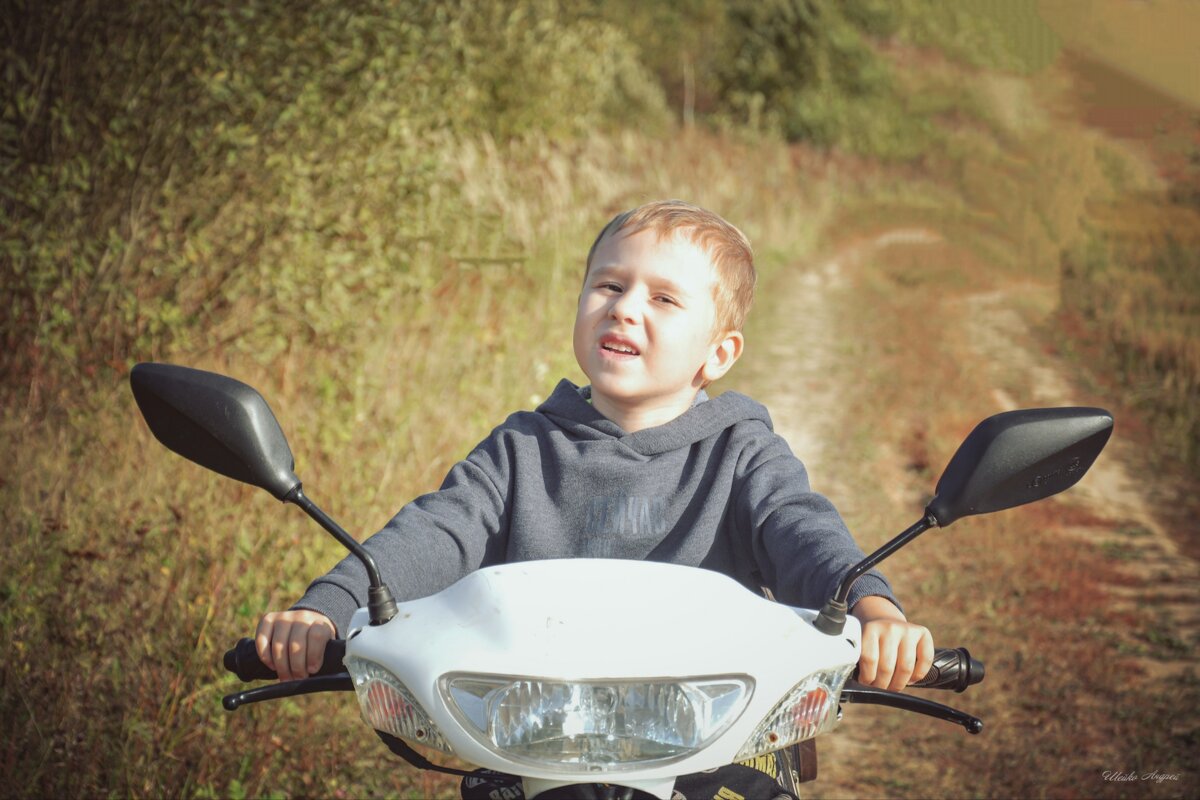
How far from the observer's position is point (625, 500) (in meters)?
2.48

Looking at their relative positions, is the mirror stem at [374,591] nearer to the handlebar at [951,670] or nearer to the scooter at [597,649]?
the scooter at [597,649]

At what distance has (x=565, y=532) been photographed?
2.47 metres

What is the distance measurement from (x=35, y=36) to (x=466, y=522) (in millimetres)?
4682

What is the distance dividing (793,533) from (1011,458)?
0.62m

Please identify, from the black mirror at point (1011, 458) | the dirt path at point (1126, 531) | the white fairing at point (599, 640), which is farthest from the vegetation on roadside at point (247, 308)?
the black mirror at point (1011, 458)

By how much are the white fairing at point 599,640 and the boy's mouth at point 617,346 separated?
0.88m

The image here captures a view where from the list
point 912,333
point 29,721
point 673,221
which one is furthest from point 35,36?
point 912,333

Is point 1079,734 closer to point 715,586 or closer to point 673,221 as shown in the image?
point 673,221

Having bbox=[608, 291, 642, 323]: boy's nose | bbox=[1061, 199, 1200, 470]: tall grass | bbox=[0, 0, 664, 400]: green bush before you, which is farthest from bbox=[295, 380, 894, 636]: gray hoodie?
bbox=[1061, 199, 1200, 470]: tall grass

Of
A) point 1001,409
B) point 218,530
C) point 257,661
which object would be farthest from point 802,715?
point 1001,409

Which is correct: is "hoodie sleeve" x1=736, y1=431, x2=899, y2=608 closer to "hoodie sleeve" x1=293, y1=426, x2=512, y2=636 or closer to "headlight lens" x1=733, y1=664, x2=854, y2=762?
"headlight lens" x1=733, y1=664, x2=854, y2=762

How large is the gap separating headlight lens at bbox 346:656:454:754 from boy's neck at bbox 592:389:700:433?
109 centimetres

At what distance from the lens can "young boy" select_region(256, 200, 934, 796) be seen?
2430mm

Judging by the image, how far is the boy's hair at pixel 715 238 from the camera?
253 centimetres
